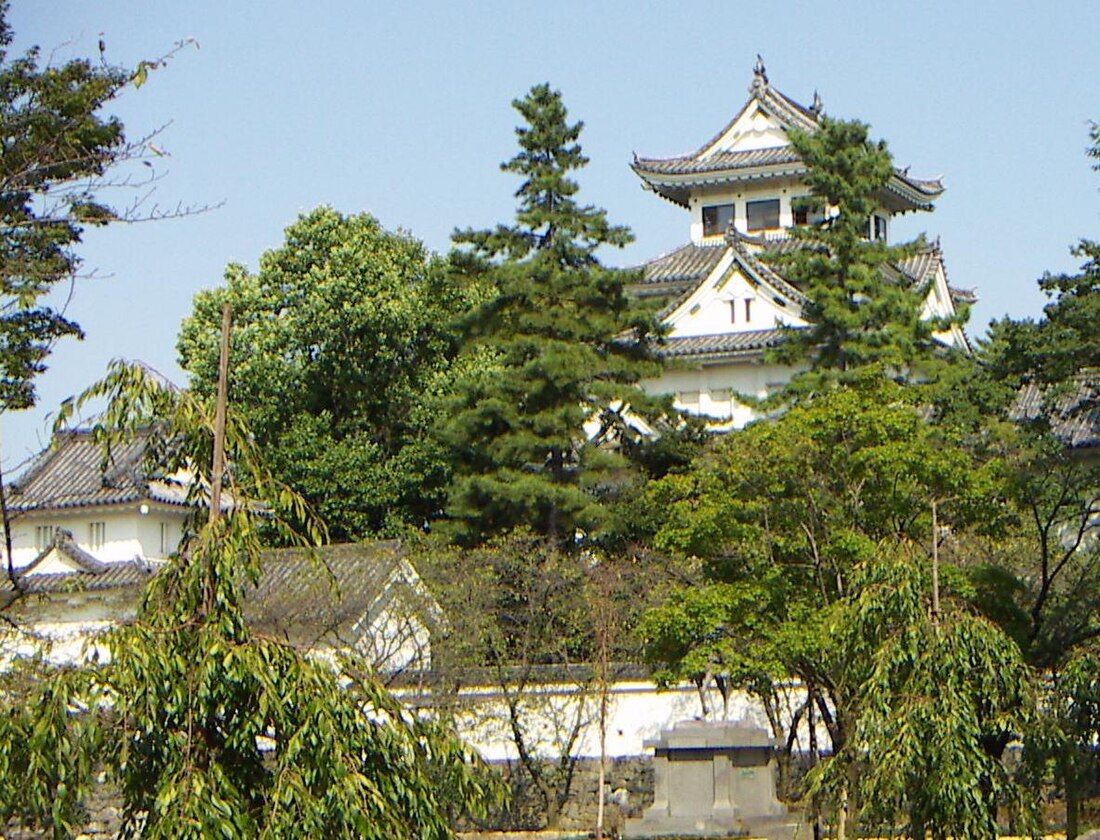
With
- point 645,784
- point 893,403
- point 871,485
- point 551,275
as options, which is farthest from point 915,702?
point 551,275

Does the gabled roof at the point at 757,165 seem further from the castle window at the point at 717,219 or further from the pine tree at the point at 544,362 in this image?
the pine tree at the point at 544,362

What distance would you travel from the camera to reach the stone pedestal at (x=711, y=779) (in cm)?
2244

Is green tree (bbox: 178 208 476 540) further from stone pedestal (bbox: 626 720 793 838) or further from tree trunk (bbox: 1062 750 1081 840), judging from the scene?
tree trunk (bbox: 1062 750 1081 840)

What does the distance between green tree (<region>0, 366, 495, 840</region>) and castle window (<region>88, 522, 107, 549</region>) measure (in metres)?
26.6

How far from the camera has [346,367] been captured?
33688 mm

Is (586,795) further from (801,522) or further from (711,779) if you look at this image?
(801,522)

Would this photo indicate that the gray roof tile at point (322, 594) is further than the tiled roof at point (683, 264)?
No

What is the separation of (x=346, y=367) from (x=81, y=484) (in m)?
6.39

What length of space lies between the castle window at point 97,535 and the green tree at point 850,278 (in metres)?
14.3

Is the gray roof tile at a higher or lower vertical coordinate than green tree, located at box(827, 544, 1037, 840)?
higher

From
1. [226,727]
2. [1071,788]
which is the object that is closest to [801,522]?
[1071,788]

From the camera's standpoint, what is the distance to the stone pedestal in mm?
22438

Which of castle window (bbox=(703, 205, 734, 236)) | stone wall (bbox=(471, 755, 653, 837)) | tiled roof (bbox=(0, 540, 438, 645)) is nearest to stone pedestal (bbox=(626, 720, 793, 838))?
stone wall (bbox=(471, 755, 653, 837))

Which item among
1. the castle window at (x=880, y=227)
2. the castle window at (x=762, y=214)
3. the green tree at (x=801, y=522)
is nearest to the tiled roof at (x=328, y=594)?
the green tree at (x=801, y=522)
